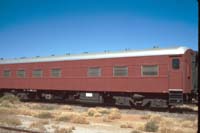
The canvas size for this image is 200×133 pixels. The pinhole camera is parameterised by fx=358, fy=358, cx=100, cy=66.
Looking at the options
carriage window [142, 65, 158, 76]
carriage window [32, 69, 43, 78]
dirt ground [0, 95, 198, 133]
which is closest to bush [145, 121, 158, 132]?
dirt ground [0, 95, 198, 133]

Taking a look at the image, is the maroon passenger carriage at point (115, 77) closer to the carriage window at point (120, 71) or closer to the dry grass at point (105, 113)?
the carriage window at point (120, 71)

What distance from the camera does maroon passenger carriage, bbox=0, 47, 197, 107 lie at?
21.3 m

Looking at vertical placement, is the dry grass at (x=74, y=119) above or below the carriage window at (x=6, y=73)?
below

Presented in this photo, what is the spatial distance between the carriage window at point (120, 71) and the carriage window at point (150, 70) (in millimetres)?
1361

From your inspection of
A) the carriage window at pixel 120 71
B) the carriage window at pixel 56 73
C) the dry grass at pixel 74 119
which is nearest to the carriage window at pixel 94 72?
the carriage window at pixel 120 71

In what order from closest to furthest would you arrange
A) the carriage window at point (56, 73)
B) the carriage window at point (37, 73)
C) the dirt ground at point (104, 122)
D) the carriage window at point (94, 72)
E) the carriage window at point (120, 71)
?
the dirt ground at point (104, 122) < the carriage window at point (120, 71) < the carriage window at point (94, 72) < the carriage window at point (56, 73) < the carriage window at point (37, 73)

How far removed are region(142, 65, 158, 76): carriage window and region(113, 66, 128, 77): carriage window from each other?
136 cm

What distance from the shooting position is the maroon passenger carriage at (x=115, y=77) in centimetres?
2128

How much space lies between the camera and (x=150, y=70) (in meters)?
22.2

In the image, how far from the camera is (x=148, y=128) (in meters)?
14.6

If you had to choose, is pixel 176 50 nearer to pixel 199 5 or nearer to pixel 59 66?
pixel 59 66

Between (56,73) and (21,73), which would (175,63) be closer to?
(56,73)

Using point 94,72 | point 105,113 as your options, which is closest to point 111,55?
point 94,72

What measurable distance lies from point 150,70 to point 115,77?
2.70m
